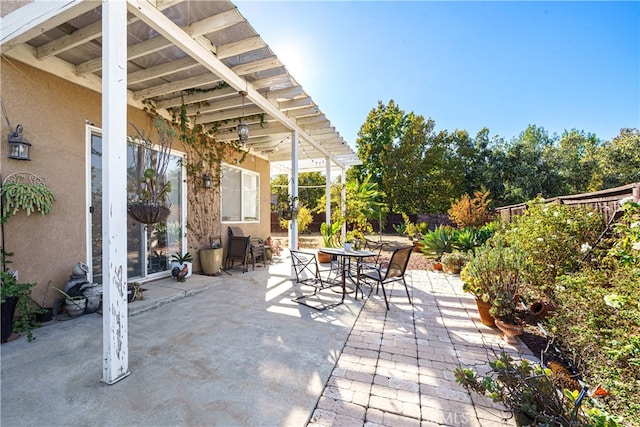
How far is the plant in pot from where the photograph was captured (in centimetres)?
466

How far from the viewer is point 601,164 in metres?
14.7

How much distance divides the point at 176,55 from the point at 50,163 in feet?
6.72

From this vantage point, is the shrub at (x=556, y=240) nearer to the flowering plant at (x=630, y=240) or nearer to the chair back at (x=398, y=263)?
the flowering plant at (x=630, y=240)

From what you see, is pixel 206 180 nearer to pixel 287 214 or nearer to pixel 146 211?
pixel 287 214

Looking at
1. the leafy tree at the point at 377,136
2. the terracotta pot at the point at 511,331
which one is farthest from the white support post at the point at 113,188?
the leafy tree at the point at 377,136

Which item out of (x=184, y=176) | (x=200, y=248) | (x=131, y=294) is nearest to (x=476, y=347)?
(x=131, y=294)

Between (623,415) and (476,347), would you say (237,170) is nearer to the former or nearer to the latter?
(476,347)

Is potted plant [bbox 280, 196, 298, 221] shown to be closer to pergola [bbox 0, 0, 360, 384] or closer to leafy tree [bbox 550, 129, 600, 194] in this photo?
pergola [bbox 0, 0, 360, 384]

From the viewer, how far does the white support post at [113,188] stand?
1916mm

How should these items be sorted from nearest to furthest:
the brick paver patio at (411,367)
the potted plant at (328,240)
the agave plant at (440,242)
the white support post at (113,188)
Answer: the brick paver patio at (411,367)
the white support post at (113,188)
the potted plant at (328,240)
the agave plant at (440,242)

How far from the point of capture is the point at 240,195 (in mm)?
7016

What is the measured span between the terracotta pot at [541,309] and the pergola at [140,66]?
13.3 feet

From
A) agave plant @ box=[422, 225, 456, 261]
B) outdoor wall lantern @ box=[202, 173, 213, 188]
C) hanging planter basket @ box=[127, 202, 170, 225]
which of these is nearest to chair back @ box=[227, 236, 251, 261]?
outdoor wall lantern @ box=[202, 173, 213, 188]

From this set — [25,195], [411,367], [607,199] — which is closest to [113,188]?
[25,195]
